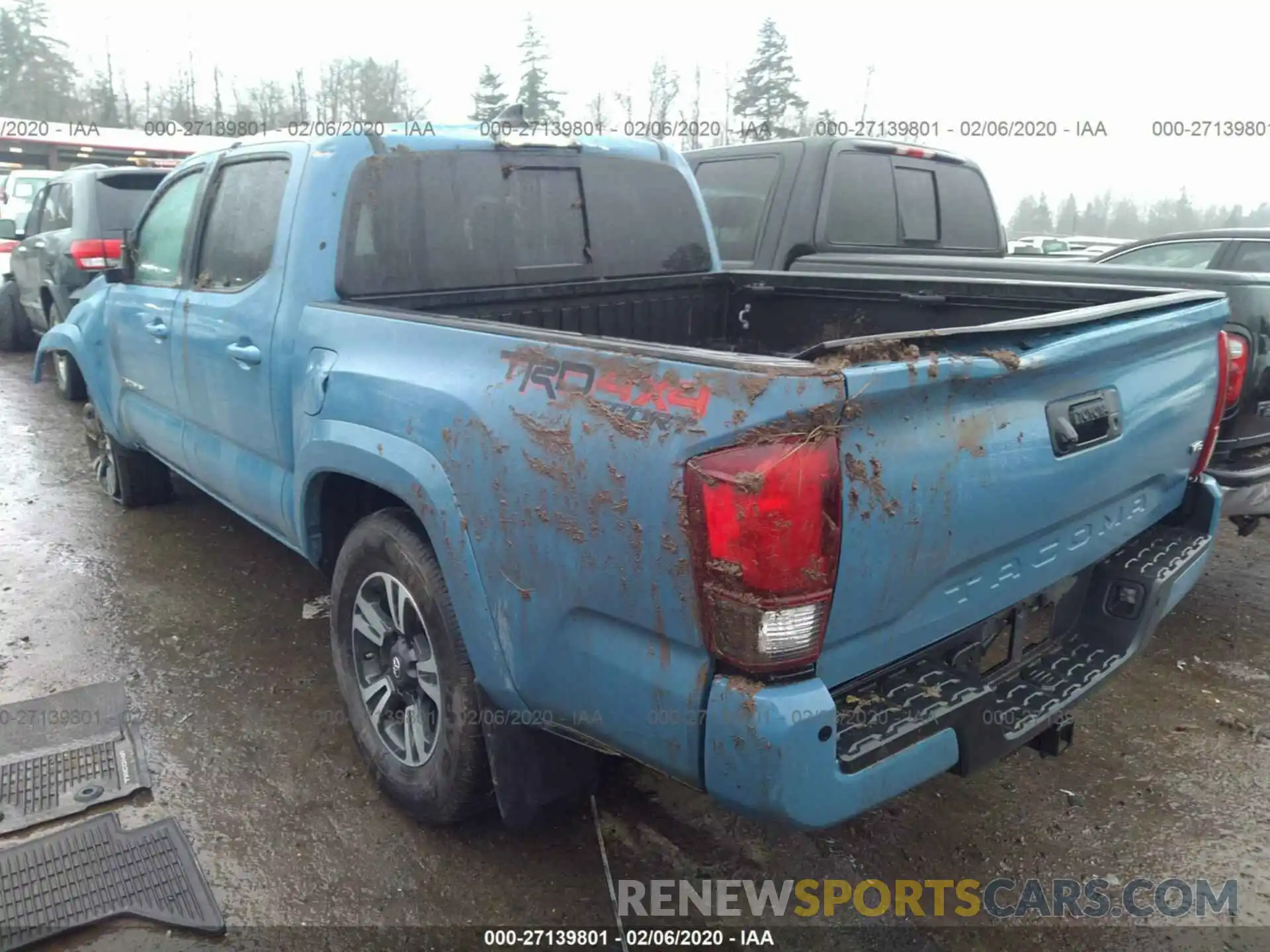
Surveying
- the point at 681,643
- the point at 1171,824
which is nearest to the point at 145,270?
the point at 681,643

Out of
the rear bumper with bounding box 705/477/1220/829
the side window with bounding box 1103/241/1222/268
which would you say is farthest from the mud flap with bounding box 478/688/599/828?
the side window with bounding box 1103/241/1222/268

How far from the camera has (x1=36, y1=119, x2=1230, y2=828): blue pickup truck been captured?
177cm

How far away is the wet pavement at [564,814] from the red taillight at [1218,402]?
106 centimetres

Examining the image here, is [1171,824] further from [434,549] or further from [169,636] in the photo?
[169,636]

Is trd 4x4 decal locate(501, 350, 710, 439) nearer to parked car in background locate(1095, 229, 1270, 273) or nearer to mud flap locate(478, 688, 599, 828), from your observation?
mud flap locate(478, 688, 599, 828)

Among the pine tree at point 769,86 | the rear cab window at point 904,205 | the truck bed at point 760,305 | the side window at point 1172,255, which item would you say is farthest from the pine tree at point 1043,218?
the truck bed at point 760,305

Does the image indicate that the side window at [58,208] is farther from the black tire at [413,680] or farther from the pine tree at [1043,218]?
the pine tree at [1043,218]

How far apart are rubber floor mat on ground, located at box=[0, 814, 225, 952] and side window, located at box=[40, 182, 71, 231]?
786 cm

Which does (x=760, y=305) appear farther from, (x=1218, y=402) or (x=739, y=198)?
(x=739, y=198)

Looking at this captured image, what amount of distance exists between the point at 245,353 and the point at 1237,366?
3.90 meters

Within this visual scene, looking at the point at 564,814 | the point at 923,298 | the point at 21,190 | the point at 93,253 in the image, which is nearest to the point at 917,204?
the point at 923,298

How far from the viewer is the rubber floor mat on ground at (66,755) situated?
288 cm

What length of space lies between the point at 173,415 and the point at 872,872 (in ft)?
11.4

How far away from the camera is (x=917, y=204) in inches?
235
